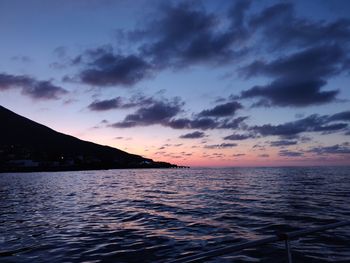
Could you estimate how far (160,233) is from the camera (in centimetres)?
1805

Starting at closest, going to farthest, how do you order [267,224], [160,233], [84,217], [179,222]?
[160,233] < [267,224] < [179,222] < [84,217]

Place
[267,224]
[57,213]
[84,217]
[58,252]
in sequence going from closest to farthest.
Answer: [58,252], [267,224], [84,217], [57,213]

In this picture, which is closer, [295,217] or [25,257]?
[25,257]

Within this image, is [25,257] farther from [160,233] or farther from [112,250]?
[160,233]

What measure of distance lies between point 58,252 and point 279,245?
395 inches

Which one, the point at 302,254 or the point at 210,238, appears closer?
→ the point at 302,254


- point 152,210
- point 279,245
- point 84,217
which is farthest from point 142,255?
point 152,210

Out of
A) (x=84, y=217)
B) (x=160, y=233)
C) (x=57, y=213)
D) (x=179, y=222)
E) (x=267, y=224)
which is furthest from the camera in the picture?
(x=57, y=213)

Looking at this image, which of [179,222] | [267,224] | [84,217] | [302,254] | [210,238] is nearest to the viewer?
[302,254]

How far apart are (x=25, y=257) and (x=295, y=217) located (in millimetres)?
17445

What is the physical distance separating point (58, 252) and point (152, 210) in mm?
13760

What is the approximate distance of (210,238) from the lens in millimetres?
16562

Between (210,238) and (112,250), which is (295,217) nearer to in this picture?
(210,238)

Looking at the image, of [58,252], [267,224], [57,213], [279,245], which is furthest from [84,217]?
[279,245]
